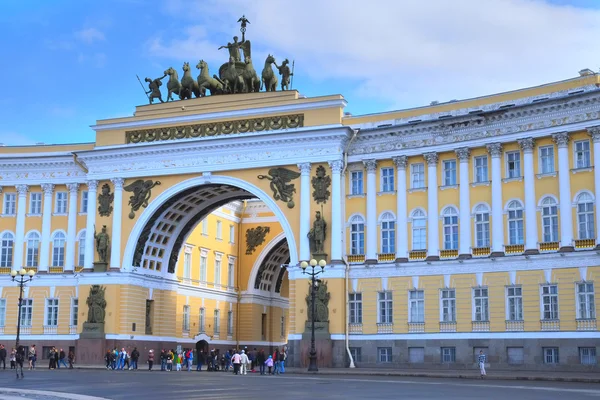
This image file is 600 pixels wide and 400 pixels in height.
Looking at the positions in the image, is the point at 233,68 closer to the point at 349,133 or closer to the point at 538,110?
the point at 349,133

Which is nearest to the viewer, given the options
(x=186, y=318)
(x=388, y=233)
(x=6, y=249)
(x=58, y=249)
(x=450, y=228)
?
(x=450, y=228)

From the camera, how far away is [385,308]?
4588 cm

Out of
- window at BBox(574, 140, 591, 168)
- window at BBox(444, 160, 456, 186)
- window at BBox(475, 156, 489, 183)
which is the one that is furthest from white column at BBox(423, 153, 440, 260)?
A: window at BBox(574, 140, 591, 168)

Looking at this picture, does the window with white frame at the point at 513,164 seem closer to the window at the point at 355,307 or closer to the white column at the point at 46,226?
the window at the point at 355,307

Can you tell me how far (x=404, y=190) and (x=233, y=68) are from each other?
43.2ft

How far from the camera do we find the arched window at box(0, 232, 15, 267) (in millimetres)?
55438

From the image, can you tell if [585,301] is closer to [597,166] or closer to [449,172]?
[597,166]

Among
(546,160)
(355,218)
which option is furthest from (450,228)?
(546,160)

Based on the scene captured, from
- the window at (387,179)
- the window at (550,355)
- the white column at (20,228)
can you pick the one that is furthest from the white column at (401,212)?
the white column at (20,228)

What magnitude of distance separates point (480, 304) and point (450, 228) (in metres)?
4.26

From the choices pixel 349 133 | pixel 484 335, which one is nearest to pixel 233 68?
pixel 349 133

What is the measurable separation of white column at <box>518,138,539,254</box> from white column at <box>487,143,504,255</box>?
4.17ft

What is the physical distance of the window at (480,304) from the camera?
43.1 metres

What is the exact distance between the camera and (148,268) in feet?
177
